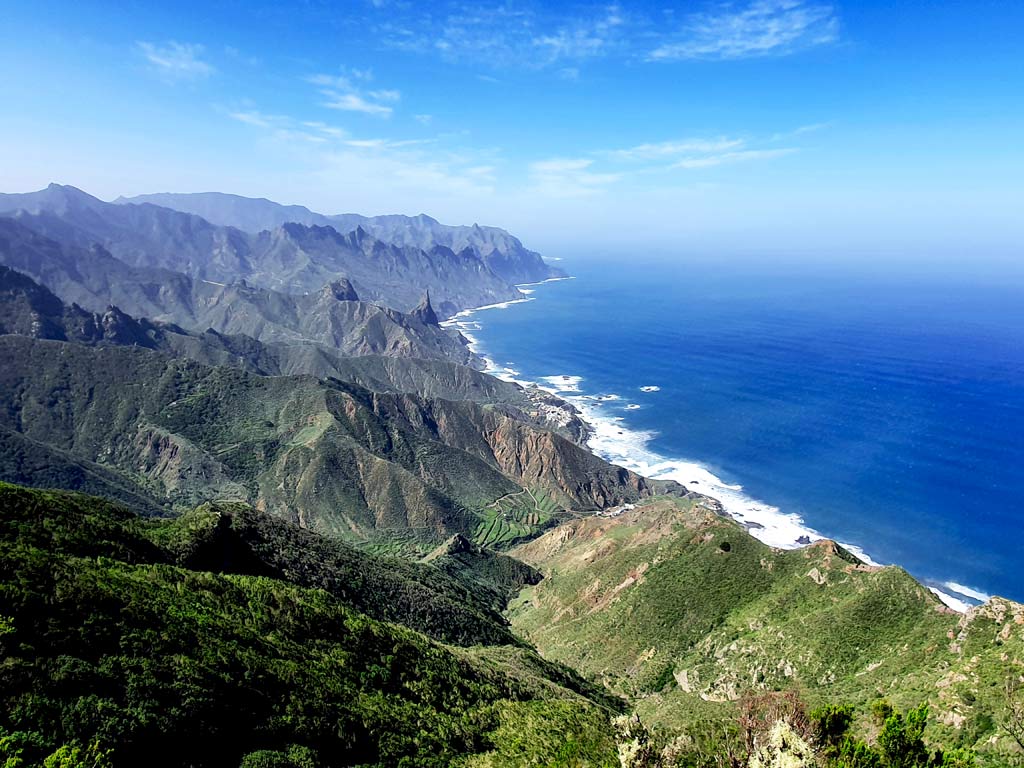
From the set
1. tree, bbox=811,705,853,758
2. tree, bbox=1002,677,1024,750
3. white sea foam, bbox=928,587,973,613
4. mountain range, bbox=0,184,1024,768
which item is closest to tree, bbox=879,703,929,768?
mountain range, bbox=0,184,1024,768

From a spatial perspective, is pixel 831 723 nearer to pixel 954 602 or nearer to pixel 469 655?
pixel 469 655

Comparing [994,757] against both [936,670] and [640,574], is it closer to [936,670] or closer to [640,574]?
[936,670]

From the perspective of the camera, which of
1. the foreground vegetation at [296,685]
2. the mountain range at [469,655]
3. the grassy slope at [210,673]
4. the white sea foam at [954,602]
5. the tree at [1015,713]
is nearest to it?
the foreground vegetation at [296,685]

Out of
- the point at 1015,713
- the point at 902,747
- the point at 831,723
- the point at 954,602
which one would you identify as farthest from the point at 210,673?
the point at 954,602

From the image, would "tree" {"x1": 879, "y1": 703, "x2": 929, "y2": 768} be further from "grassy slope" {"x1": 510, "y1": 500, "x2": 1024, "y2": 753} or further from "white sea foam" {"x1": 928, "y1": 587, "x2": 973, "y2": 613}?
"white sea foam" {"x1": 928, "y1": 587, "x2": 973, "y2": 613}

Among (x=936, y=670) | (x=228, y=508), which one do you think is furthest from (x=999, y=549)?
(x=228, y=508)

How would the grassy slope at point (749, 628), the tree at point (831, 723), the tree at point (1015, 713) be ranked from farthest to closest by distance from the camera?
the grassy slope at point (749, 628)
the tree at point (1015, 713)
the tree at point (831, 723)

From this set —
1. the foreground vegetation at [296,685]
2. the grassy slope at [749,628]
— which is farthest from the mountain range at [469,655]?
the grassy slope at [749,628]

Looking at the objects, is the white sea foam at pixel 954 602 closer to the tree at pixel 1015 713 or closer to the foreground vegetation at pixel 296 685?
the foreground vegetation at pixel 296 685
